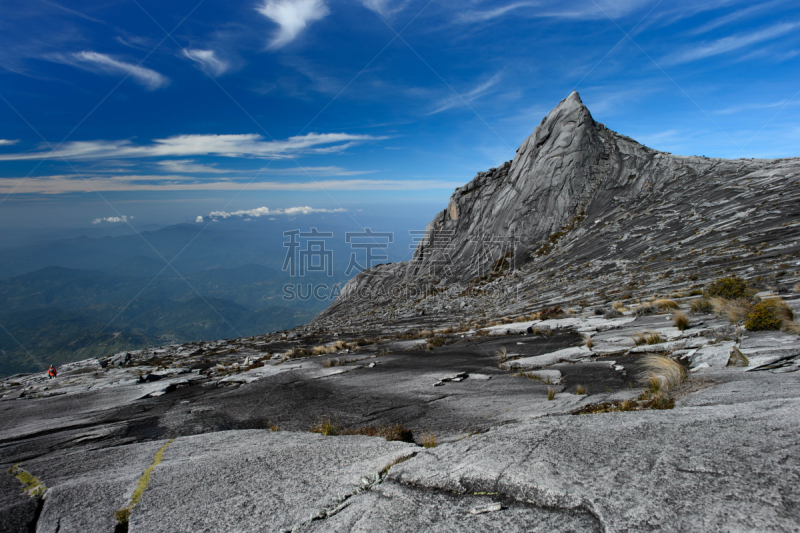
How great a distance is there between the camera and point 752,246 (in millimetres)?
25438

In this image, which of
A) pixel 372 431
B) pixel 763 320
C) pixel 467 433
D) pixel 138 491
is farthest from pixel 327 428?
pixel 763 320

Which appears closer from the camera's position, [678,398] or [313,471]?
[313,471]

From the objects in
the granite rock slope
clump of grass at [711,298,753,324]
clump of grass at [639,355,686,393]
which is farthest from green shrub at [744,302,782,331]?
the granite rock slope

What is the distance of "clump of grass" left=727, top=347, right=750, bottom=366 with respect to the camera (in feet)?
25.1

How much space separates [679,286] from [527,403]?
21.1m

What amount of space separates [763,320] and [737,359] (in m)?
3.26

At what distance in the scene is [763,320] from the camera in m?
9.65

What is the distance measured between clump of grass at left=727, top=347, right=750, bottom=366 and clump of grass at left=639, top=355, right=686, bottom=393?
1.03 m

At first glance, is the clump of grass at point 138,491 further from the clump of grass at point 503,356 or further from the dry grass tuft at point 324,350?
the dry grass tuft at point 324,350

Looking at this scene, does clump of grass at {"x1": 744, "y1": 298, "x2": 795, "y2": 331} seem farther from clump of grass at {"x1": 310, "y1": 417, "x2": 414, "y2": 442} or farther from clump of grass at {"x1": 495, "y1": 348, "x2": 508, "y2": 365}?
clump of grass at {"x1": 310, "y1": 417, "x2": 414, "y2": 442}

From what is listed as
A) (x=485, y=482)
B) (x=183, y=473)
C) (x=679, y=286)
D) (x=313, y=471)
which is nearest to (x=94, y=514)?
(x=183, y=473)

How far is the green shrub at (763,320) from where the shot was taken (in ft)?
31.3

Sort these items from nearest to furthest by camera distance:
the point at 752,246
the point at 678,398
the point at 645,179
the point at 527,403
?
the point at 678,398 < the point at 527,403 < the point at 752,246 < the point at 645,179

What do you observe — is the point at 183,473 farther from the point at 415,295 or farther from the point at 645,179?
the point at 645,179
